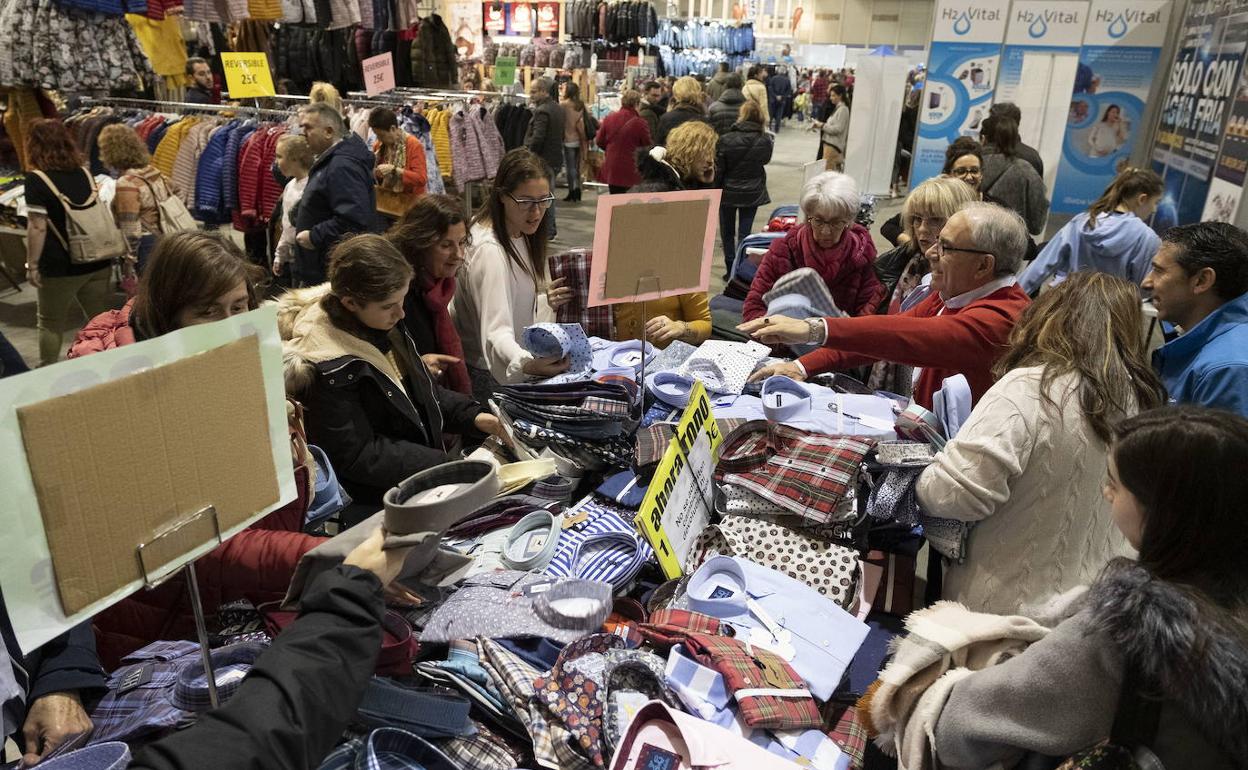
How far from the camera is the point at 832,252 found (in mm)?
3381

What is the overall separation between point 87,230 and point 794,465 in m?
4.67

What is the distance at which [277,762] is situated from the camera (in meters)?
0.89

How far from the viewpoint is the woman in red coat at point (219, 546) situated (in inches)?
56.5

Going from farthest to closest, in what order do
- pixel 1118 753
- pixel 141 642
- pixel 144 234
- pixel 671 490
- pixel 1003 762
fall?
pixel 144 234
pixel 671 490
pixel 141 642
pixel 1003 762
pixel 1118 753

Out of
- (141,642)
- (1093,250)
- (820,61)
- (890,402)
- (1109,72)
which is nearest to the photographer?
(141,642)

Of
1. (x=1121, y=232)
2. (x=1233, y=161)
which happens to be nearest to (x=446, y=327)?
(x=1121, y=232)

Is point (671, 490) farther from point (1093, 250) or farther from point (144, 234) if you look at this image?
point (144, 234)

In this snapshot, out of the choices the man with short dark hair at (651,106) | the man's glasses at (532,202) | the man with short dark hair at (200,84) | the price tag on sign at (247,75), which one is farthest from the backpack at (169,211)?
the man with short dark hair at (651,106)

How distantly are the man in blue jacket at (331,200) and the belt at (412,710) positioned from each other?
3718mm

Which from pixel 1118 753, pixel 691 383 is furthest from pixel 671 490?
pixel 1118 753

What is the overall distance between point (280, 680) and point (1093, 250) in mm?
5241

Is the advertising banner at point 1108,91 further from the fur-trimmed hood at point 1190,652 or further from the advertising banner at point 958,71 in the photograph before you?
the fur-trimmed hood at point 1190,652

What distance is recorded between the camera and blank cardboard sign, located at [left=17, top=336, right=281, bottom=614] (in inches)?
35.1

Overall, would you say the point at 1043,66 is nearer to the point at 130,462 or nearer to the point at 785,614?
the point at 785,614
